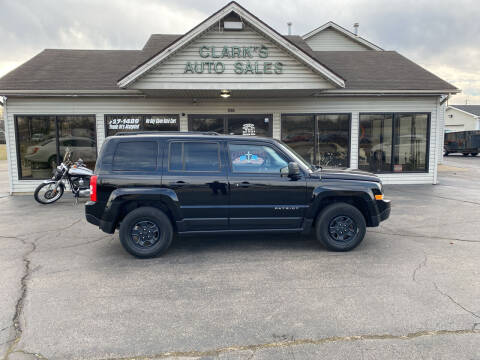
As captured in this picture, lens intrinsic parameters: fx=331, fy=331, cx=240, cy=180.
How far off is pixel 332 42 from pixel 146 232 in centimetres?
1814

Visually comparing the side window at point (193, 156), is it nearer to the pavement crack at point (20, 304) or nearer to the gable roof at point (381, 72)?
the pavement crack at point (20, 304)

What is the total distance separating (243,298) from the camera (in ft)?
12.5

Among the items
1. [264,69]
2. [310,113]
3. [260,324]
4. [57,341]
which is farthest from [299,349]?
[310,113]

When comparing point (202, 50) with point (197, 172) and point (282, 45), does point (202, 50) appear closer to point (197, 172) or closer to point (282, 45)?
point (282, 45)

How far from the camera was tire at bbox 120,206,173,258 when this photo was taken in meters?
5.07

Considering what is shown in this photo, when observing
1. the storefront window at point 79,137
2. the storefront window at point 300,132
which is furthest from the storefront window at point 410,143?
the storefront window at point 79,137

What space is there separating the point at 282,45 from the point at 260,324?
27.4 feet

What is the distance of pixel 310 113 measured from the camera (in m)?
12.1

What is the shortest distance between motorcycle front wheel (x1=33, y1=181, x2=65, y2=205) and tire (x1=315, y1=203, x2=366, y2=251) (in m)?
7.96

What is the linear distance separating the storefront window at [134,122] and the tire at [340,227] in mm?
8054

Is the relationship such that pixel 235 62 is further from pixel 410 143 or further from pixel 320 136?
pixel 410 143

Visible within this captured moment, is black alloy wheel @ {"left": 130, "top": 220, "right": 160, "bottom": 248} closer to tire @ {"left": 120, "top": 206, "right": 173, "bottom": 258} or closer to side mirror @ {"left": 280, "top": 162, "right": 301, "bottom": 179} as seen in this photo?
tire @ {"left": 120, "top": 206, "right": 173, "bottom": 258}

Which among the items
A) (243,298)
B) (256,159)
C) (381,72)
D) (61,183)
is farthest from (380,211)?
(381,72)

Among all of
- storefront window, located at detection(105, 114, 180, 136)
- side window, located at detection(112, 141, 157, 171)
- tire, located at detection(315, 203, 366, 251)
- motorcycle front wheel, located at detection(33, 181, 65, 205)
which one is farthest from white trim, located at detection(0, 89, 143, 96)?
tire, located at detection(315, 203, 366, 251)
